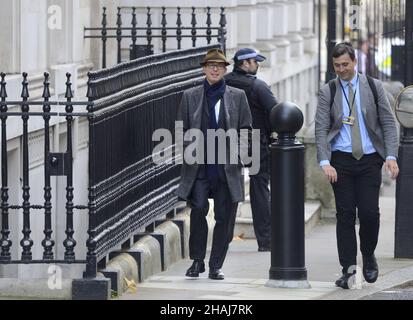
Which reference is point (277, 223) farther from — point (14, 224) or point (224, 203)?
point (14, 224)

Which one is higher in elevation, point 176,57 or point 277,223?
point 176,57

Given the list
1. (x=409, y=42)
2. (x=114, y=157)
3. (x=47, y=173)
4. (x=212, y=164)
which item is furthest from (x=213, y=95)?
(x=409, y=42)

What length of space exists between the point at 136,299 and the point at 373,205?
192 centimetres

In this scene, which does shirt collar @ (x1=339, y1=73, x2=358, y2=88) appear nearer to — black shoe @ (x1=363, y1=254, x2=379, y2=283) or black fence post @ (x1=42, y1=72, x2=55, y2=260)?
black shoe @ (x1=363, y1=254, x2=379, y2=283)

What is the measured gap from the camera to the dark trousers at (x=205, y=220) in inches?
523

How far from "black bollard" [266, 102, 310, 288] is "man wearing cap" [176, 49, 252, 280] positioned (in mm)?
727

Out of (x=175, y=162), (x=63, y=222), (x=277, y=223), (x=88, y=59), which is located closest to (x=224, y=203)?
(x=277, y=223)

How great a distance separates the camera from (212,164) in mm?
13266

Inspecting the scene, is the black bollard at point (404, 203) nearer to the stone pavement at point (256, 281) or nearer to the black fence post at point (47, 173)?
the stone pavement at point (256, 281)

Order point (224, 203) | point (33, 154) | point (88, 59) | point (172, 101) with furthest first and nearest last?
point (88, 59)
point (33, 154)
point (172, 101)
point (224, 203)

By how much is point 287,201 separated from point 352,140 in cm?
66

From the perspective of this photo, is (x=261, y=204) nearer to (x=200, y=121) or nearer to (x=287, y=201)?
(x=200, y=121)

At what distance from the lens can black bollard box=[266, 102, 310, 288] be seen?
41.0 feet

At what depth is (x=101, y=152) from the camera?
1219cm
